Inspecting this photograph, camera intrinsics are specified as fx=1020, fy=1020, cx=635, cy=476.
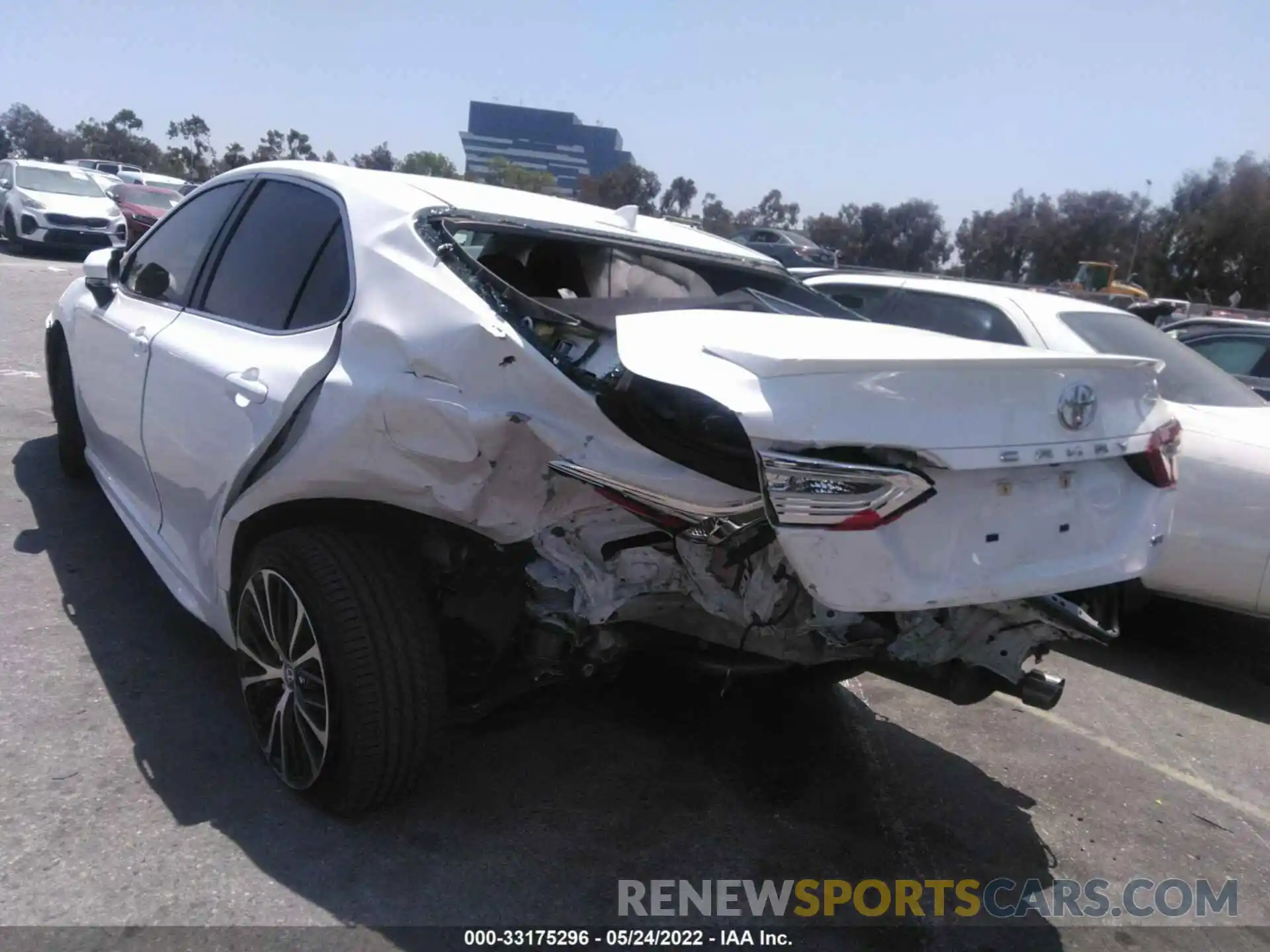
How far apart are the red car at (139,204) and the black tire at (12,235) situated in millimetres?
1790

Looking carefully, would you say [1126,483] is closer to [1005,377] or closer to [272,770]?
[1005,377]

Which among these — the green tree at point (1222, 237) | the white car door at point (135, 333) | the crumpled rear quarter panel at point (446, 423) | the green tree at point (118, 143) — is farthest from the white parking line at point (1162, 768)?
the green tree at point (118, 143)

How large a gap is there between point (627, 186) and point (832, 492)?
162 ft

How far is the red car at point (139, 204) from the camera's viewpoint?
19281mm

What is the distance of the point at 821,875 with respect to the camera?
9.42 ft

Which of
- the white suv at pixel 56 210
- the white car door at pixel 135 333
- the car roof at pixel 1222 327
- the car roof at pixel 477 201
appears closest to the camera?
the car roof at pixel 477 201

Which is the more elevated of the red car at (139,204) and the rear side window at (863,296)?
the rear side window at (863,296)

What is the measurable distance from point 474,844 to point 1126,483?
6.59ft

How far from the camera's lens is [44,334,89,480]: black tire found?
5.18 metres

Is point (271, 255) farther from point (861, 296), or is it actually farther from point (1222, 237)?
point (1222, 237)

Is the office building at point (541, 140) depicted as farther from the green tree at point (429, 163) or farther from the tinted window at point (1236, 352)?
the tinted window at point (1236, 352)

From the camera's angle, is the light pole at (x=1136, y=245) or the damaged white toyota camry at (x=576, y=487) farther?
the light pole at (x=1136, y=245)

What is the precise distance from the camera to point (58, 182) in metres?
19.7

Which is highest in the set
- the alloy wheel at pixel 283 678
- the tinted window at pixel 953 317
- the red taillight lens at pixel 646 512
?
the tinted window at pixel 953 317
